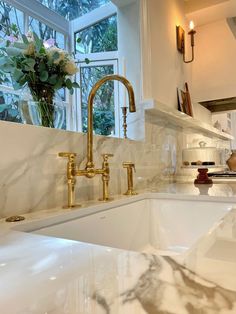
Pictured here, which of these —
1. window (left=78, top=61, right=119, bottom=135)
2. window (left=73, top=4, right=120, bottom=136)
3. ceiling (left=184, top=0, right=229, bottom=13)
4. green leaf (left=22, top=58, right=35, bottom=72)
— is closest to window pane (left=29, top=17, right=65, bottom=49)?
window (left=73, top=4, right=120, bottom=136)

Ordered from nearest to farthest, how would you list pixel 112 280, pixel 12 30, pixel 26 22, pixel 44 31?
pixel 112 280
pixel 12 30
pixel 26 22
pixel 44 31

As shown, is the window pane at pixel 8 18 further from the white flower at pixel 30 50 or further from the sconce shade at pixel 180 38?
the sconce shade at pixel 180 38

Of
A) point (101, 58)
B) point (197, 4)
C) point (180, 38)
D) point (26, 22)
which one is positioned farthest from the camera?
point (197, 4)

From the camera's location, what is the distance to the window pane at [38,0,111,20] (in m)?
1.67

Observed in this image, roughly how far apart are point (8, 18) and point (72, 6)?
1.87ft

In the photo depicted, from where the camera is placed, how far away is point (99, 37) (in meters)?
1.85

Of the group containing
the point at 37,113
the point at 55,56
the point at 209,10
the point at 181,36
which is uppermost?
the point at 209,10

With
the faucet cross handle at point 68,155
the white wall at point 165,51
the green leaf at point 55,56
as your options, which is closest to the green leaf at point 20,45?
the green leaf at point 55,56

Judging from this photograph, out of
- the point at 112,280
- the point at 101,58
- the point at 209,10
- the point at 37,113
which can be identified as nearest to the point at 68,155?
the point at 37,113

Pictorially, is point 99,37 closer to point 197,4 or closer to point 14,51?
point 14,51

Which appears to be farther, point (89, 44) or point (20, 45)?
point (89, 44)

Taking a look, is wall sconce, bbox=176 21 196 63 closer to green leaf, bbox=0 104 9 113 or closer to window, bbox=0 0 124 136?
window, bbox=0 0 124 136

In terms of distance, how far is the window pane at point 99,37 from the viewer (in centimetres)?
181

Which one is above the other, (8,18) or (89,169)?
(8,18)
